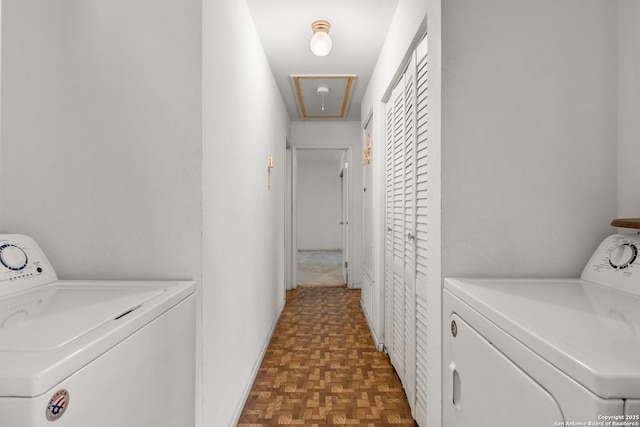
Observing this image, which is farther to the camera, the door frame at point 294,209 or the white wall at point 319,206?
the white wall at point 319,206

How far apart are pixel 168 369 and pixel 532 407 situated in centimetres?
92

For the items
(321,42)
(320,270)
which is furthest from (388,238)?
(320,270)

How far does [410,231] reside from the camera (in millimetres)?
1911

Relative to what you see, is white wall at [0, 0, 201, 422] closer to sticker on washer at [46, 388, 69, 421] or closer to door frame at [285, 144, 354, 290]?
sticker on washer at [46, 388, 69, 421]

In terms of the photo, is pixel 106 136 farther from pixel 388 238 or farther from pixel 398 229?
pixel 388 238

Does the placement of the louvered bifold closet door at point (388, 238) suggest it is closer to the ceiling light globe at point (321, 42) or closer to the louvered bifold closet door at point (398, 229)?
the louvered bifold closet door at point (398, 229)

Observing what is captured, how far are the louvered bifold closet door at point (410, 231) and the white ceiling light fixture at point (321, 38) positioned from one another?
592 mm

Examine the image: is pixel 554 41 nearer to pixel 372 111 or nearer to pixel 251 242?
pixel 251 242

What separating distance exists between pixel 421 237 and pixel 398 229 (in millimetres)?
538

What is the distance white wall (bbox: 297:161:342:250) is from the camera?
9.55 m

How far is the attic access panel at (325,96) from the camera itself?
10.7 feet

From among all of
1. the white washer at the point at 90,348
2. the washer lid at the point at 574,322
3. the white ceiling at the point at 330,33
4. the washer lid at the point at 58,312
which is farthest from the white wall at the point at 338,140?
the washer lid at the point at 58,312

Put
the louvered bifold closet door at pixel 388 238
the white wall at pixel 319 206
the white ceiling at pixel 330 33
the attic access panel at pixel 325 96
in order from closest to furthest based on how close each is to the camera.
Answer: the white ceiling at pixel 330 33 → the louvered bifold closet door at pixel 388 238 → the attic access panel at pixel 325 96 → the white wall at pixel 319 206

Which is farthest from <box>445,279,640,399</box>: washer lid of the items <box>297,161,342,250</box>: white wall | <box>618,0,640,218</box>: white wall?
<box>297,161,342,250</box>: white wall
